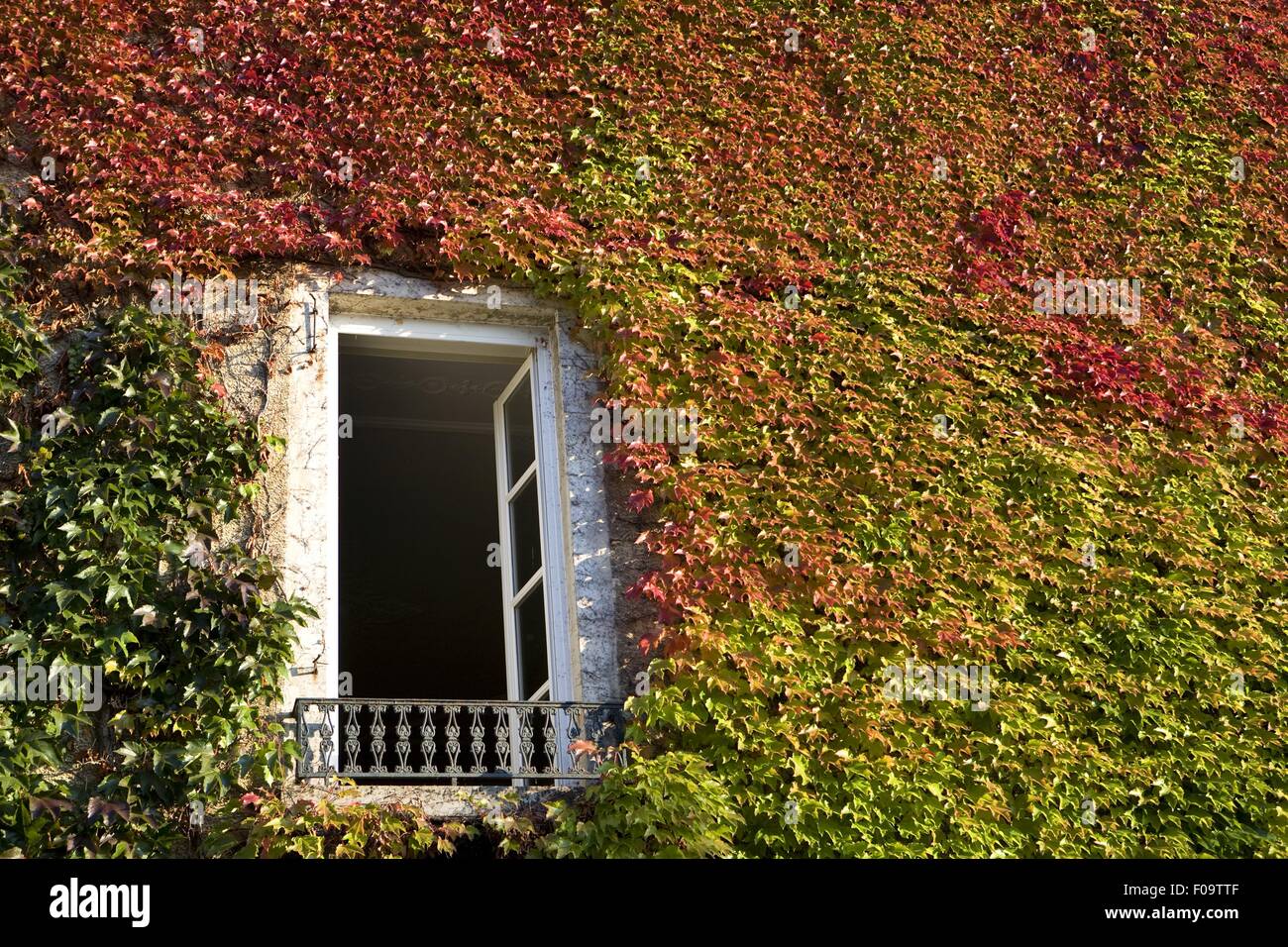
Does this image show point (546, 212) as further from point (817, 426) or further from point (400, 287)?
point (817, 426)

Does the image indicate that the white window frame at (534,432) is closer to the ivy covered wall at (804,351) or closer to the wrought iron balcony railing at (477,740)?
the wrought iron balcony railing at (477,740)

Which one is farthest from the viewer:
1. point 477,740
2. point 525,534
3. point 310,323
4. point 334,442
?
point 525,534

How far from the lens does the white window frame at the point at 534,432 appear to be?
476 cm


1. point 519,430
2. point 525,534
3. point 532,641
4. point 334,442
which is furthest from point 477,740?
point 519,430

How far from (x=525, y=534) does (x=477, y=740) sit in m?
0.93

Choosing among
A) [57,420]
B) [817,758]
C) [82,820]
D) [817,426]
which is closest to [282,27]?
[57,420]

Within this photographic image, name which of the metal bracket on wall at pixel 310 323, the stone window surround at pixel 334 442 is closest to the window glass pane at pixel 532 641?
the stone window surround at pixel 334 442

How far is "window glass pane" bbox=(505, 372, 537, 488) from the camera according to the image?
5301mm

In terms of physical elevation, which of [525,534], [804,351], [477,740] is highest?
[804,351]

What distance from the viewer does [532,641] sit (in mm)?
5008

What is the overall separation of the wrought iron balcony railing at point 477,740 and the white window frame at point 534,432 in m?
0.11

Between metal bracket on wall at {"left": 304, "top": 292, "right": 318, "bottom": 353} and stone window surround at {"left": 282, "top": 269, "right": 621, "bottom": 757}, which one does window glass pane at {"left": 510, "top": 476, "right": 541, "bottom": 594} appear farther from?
metal bracket on wall at {"left": 304, "top": 292, "right": 318, "bottom": 353}

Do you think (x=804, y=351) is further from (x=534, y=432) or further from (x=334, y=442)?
(x=334, y=442)

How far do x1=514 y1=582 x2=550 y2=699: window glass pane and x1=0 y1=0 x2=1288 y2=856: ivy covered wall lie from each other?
17.8 inches
